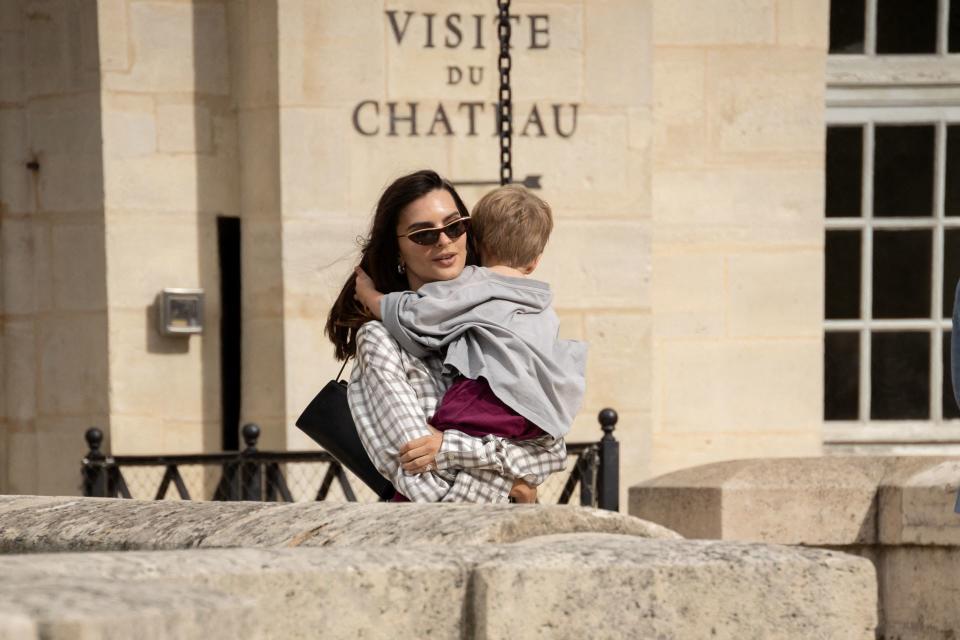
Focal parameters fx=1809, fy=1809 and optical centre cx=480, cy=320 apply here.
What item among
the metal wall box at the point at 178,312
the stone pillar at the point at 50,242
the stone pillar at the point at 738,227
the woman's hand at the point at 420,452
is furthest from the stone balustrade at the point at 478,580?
the stone pillar at the point at 738,227

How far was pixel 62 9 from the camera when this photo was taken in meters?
8.91

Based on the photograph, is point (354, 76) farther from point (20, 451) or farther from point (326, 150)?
point (20, 451)

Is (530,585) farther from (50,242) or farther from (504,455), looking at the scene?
(50,242)

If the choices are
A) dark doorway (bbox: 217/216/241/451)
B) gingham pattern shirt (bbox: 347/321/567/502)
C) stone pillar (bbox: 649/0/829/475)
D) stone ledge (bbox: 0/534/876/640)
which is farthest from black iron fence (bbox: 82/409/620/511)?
stone ledge (bbox: 0/534/876/640)

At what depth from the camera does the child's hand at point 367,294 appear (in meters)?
3.84

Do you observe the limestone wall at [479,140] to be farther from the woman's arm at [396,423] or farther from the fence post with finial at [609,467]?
the woman's arm at [396,423]

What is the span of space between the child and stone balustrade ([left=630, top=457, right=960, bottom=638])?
2.46m

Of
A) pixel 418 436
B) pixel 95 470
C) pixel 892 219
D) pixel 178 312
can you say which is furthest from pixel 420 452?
pixel 892 219

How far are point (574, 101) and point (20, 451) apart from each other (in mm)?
3300

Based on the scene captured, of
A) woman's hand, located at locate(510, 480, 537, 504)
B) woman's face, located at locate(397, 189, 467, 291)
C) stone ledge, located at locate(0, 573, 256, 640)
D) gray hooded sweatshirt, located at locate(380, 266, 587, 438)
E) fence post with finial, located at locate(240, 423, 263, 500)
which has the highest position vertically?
woman's face, located at locate(397, 189, 467, 291)

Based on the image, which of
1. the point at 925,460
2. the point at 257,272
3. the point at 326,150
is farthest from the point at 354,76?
the point at 925,460

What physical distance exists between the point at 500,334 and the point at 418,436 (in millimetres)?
284

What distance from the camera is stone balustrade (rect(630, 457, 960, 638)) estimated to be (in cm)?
592

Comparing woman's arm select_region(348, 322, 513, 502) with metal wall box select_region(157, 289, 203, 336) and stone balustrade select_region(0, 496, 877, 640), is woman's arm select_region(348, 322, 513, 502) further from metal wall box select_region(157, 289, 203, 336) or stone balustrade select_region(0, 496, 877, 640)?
metal wall box select_region(157, 289, 203, 336)
